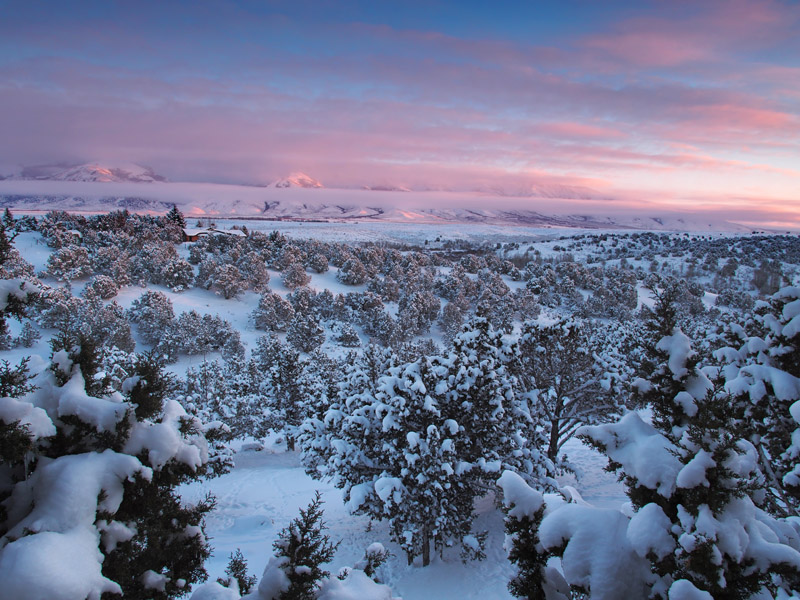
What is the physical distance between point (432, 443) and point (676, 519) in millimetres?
7495

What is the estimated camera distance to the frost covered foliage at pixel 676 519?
372 cm

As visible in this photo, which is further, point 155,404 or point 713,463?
point 155,404

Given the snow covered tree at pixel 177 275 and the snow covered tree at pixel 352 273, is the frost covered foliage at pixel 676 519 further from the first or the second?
the snow covered tree at pixel 352 273

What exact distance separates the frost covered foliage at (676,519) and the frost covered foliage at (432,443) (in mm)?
6718

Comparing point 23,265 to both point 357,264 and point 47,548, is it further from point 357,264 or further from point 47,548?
point 47,548

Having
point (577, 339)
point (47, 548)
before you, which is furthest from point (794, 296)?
point (47, 548)

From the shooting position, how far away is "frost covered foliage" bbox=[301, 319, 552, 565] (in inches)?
448

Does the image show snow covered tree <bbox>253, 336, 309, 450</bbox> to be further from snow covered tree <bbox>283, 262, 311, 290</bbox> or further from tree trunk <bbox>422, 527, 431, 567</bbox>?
snow covered tree <bbox>283, 262, 311, 290</bbox>

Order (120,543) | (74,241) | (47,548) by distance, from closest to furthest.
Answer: (47,548) → (120,543) → (74,241)

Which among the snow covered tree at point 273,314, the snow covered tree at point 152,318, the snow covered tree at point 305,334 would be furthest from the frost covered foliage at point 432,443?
the snow covered tree at point 273,314

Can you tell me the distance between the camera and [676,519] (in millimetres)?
4227

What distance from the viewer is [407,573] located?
43.0 feet

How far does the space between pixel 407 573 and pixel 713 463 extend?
12.1 metres

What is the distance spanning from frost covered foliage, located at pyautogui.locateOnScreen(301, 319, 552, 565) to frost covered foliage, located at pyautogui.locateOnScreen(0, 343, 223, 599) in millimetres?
5926
